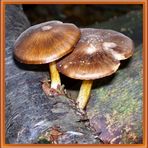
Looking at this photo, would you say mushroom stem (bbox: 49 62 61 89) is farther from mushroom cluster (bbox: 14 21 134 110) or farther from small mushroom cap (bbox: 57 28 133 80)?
small mushroom cap (bbox: 57 28 133 80)

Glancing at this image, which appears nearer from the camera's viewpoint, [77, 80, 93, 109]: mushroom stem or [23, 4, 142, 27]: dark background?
[77, 80, 93, 109]: mushroom stem

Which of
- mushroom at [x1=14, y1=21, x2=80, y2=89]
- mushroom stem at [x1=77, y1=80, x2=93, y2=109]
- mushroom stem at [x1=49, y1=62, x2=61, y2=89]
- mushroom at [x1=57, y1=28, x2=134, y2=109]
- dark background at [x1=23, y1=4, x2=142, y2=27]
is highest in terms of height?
mushroom at [x1=14, y1=21, x2=80, y2=89]

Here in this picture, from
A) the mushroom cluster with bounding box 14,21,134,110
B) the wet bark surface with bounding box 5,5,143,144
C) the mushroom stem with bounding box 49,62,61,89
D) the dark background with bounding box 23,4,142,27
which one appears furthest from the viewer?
the dark background with bounding box 23,4,142,27

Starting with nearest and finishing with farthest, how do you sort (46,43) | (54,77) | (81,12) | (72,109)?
(46,43) → (72,109) → (54,77) → (81,12)

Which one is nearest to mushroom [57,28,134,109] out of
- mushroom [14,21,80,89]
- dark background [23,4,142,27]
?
mushroom [14,21,80,89]

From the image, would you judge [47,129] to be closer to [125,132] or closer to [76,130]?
[76,130]

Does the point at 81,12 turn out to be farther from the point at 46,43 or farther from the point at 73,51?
the point at 46,43

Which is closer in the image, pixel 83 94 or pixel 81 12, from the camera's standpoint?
pixel 83 94

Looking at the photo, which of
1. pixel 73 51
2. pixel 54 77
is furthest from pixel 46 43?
pixel 54 77

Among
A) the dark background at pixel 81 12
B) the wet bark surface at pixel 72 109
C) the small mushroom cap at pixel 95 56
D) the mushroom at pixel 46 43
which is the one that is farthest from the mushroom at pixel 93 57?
the dark background at pixel 81 12
